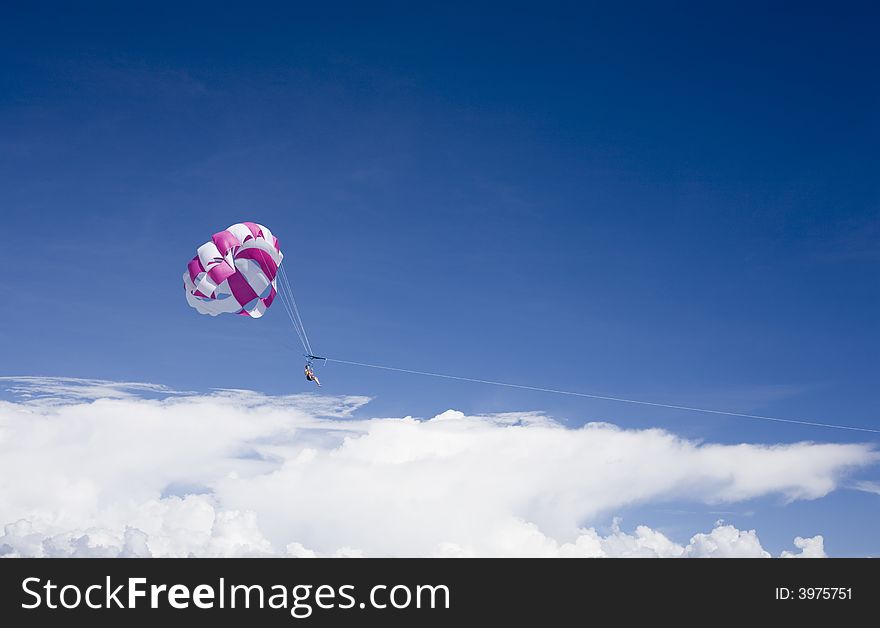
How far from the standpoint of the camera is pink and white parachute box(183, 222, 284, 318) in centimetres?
4153

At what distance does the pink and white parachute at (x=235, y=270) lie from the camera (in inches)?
1635

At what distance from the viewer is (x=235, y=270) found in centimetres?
4216
